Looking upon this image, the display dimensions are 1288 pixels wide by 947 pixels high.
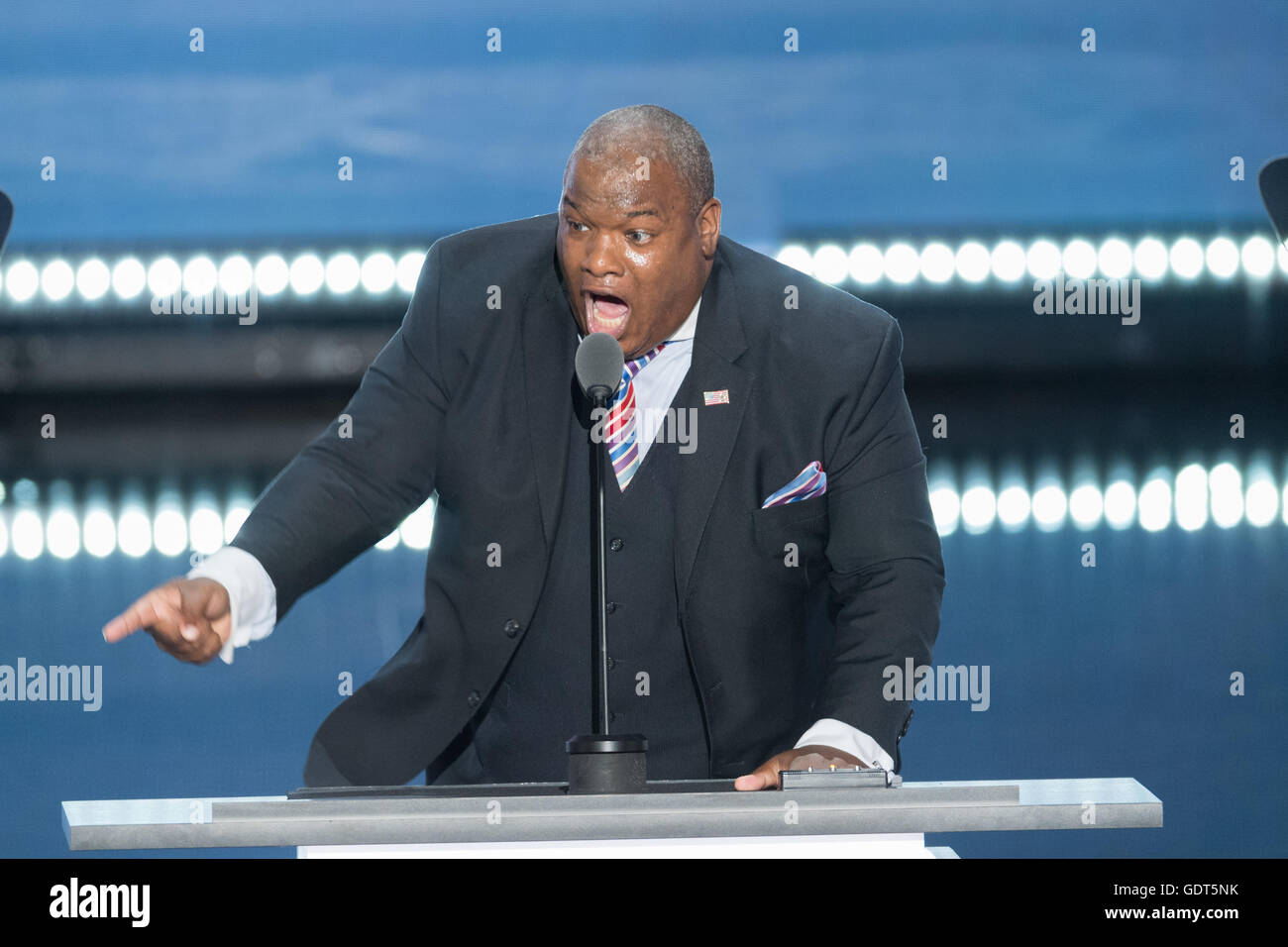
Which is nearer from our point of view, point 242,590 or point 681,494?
point 242,590

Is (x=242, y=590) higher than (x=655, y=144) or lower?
lower

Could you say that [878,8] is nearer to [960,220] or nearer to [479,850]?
[960,220]

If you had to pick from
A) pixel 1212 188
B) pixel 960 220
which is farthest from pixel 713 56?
pixel 1212 188

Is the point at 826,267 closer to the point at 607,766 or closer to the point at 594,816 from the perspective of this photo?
the point at 607,766

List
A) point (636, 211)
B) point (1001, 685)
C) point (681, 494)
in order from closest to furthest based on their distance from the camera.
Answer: point (636, 211)
point (681, 494)
point (1001, 685)

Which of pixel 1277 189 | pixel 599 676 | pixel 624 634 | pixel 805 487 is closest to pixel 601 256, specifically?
pixel 805 487

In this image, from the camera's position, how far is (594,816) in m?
1.29

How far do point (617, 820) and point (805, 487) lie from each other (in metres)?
0.83

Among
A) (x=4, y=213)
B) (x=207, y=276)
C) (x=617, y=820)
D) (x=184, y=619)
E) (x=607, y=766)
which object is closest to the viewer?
(x=617, y=820)

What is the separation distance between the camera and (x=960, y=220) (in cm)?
390

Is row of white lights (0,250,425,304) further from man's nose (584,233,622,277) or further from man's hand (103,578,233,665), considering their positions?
man's hand (103,578,233,665)

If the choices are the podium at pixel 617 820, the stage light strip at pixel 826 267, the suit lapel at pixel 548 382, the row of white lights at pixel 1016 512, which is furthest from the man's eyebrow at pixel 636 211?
the row of white lights at pixel 1016 512
